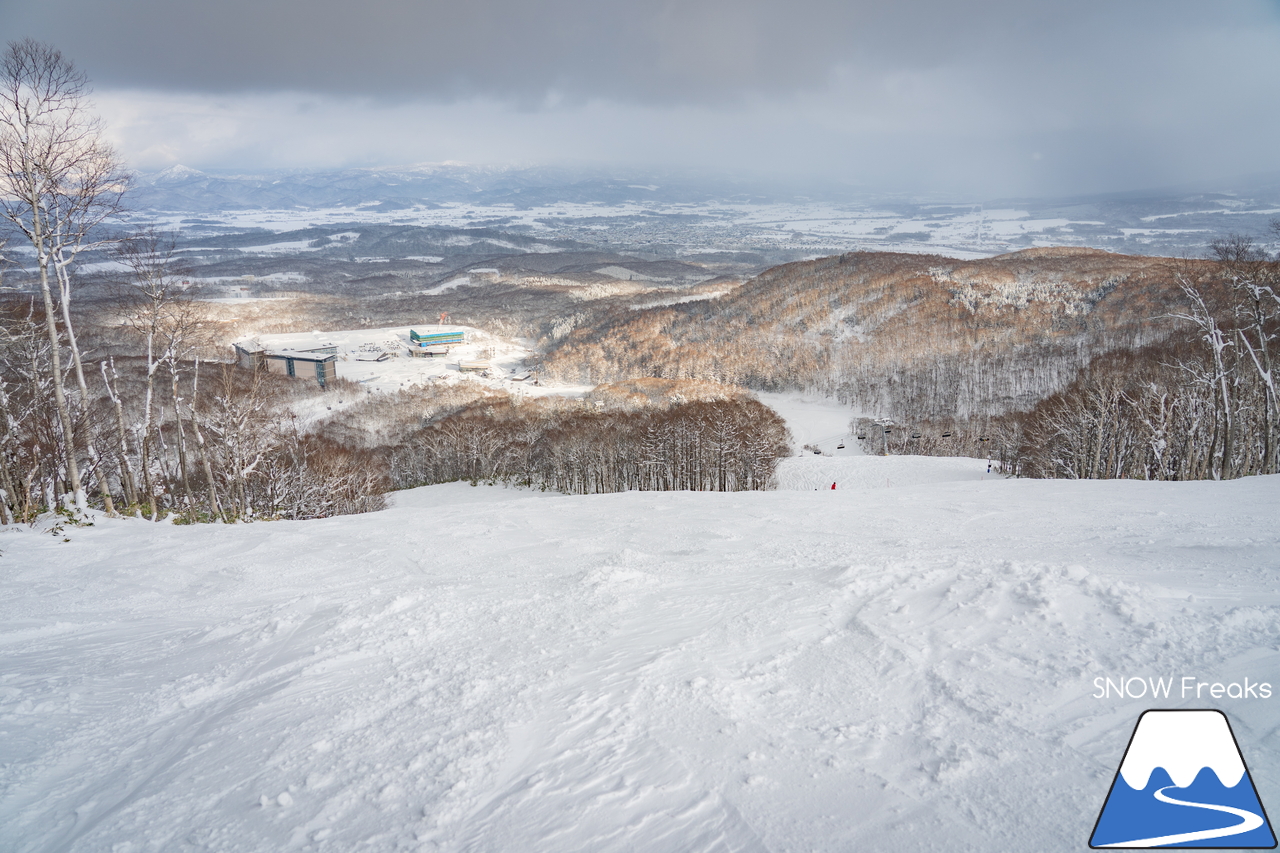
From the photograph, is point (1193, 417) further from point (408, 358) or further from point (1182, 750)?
point (408, 358)

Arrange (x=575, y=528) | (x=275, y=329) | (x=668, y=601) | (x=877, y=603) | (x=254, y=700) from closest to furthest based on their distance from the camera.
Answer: (x=254, y=700) → (x=877, y=603) → (x=668, y=601) → (x=575, y=528) → (x=275, y=329)

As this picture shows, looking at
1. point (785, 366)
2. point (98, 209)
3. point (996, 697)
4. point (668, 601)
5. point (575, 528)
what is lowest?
point (785, 366)

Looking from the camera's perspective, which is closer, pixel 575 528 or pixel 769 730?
pixel 769 730

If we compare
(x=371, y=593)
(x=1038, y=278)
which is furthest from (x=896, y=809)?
(x=1038, y=278)

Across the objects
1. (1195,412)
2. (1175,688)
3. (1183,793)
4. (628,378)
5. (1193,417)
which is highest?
(1183,793)

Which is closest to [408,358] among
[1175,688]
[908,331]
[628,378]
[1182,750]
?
[628,378]

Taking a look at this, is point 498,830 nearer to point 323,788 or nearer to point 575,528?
point 323,788

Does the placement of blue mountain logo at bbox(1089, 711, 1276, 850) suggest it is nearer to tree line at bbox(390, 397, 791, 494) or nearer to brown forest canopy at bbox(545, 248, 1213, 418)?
tree line at bbox(390, 397, 791, 494)
